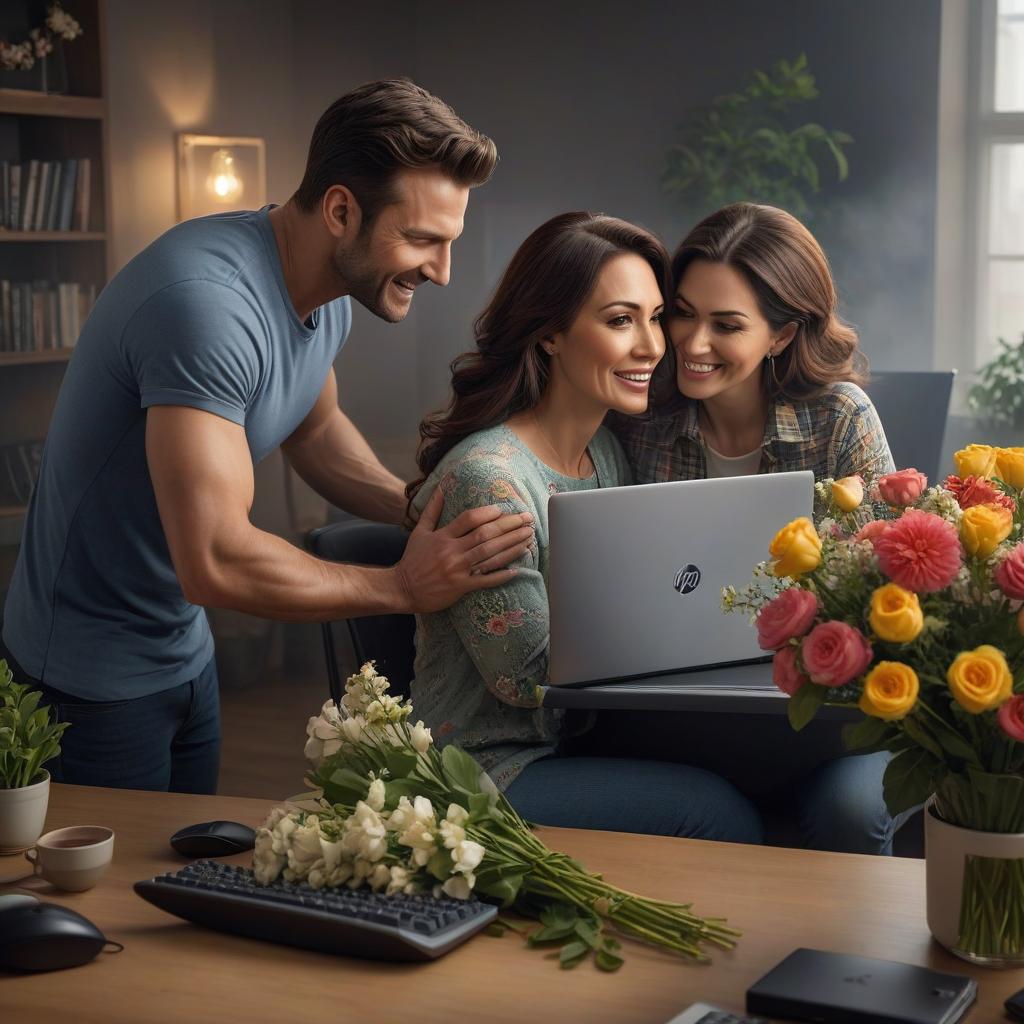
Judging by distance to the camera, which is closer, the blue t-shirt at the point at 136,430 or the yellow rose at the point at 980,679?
the yellow rose at the point at 980,679

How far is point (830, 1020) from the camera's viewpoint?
1.11 metres

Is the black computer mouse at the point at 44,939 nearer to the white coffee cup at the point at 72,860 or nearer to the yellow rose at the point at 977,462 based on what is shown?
the white coffee cup at the point at 72,860

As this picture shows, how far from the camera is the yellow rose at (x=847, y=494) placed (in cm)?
130

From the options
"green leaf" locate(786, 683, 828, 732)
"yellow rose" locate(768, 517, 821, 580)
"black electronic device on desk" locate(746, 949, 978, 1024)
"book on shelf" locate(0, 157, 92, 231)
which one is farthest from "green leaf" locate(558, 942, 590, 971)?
"book on shelf" locate(0, 157, 92, 231)

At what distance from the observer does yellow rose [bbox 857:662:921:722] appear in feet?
3.65

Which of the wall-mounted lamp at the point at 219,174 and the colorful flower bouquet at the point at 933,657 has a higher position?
the wall-mounted lamp at the point at 219,174

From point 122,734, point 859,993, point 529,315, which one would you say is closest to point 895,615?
point 859,993

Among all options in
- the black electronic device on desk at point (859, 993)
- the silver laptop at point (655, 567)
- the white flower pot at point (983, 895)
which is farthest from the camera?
the silver laptop at point (655, 567)

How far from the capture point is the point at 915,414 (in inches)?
131

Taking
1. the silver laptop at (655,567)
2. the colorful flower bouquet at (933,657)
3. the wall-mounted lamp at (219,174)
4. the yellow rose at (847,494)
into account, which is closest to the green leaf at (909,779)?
the colorful flower bouquet at (933,657)

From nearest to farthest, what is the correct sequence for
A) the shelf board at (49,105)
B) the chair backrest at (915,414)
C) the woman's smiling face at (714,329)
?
the woman's smiling face at (714,329) → the chair backrest at (915,414) → the shelf board at (49,105)

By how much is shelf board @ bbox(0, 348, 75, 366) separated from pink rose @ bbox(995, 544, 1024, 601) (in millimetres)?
3190

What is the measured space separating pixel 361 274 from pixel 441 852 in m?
1.13

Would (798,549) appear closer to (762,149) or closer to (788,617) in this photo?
(788,617)
